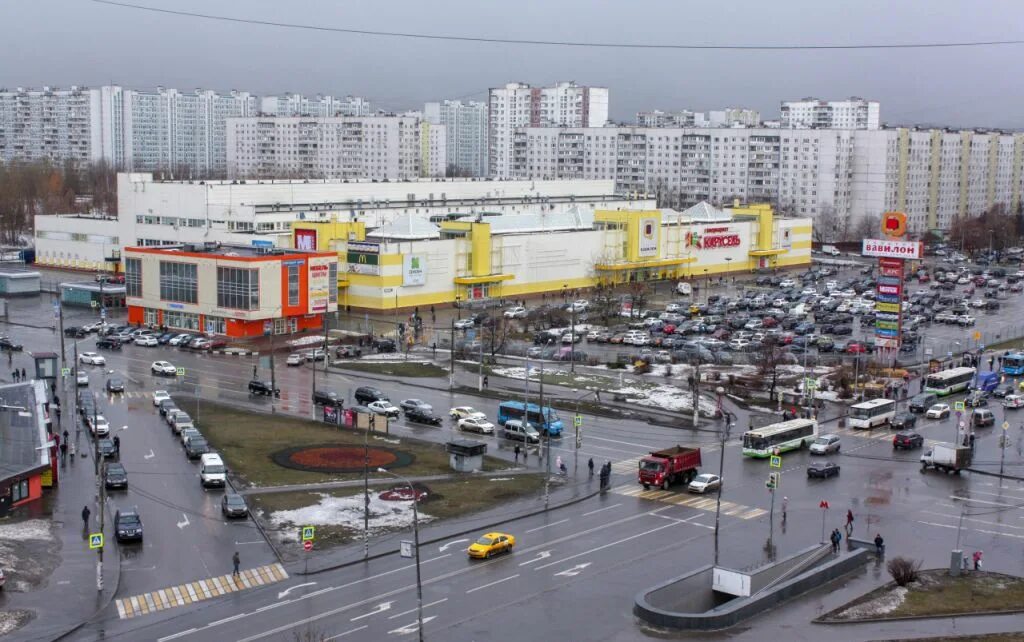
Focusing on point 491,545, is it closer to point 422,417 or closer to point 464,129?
point 422,417

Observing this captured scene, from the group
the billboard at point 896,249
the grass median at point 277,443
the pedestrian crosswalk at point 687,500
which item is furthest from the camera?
the billboard at point 896,249

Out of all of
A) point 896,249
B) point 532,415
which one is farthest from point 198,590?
point 896,249

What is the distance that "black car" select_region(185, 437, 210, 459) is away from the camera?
108 ft

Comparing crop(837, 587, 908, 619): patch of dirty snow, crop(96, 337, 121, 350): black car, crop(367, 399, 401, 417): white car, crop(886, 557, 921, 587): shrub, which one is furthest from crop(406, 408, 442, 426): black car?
crop(837, 587, 908, 619): patch of dirty snow

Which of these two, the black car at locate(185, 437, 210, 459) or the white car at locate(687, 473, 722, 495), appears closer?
the white car at locate(687, 473, 722, 495)

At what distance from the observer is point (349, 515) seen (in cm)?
2814

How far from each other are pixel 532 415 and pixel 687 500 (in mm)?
8414

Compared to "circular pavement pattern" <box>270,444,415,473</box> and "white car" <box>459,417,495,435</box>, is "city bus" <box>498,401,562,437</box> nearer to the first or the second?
"white car" <box>459,417,495,435</box>

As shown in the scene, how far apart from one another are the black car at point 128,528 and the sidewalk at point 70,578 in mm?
254

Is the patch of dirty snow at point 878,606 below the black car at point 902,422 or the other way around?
below

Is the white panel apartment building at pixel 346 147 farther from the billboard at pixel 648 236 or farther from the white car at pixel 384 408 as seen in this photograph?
the white car at pixel 384 408

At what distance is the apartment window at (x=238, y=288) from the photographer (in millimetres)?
53875

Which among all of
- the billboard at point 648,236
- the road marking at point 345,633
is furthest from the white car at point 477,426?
the billboard at point 648,236

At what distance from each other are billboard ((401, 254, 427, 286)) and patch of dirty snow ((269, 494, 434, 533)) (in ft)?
113
